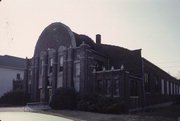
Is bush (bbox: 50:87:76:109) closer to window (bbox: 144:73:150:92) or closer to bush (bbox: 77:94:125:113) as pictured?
bush (bbox: 77:94:125:113)

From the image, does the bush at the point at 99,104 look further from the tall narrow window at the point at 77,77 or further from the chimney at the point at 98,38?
the chimney at the point at 98,38

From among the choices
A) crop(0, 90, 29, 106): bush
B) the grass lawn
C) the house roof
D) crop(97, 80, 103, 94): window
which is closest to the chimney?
crop(97, 80, 103, 94): window

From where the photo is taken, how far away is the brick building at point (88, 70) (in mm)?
28516

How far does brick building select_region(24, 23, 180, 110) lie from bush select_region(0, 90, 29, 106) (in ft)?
5.49

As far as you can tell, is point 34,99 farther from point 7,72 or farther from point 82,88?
point 7,72

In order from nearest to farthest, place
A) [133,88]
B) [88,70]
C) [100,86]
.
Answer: [100,86]
[133,88]
[88,70]

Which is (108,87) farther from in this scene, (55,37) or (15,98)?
(15,98)

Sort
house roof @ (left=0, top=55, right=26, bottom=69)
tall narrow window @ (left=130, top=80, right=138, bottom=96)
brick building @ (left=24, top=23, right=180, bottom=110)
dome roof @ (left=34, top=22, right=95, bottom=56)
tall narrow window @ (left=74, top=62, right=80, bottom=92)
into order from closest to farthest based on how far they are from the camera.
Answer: brick building @ (left=24, top=23, right=180, bottom=110) < tall narrow window @ (left=130, top=80, right=138, bottom=96) < tall narrow window @ (left=74, top=62, right=80, bottom=92) < dome roof @ (left=34, top=22, right=95, bottom=56) < house roof @ (left=0, top=55, right=26, bottom=69)

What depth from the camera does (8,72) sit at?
→ 1984 inches

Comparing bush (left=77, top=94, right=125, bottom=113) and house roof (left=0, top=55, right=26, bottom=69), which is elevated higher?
house roof (left=0, top=55, right=26, bottom=69)

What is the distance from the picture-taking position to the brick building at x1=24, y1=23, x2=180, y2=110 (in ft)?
93.6

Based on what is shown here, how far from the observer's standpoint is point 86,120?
52.7 ft

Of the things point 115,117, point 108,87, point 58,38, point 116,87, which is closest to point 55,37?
point 58,38

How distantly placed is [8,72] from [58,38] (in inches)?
833
